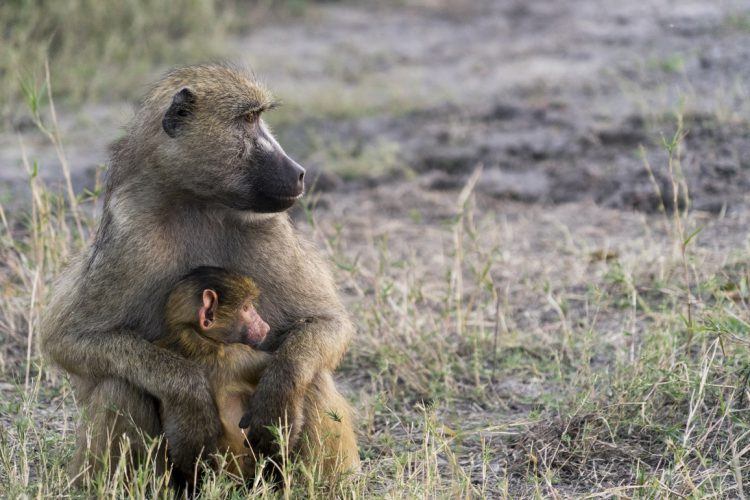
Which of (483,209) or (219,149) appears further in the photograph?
(483,209)

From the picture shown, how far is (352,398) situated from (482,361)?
0.57 meters

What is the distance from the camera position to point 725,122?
22.0 feet

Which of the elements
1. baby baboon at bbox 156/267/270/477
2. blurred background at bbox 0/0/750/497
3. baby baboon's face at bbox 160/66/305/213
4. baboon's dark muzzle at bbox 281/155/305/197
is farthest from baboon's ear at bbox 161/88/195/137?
blurred background at bbox 0/0/750/497

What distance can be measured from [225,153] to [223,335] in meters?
0.56

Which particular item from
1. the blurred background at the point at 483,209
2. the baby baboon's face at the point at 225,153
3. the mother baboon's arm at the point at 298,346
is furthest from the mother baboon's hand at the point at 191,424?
the baby baboon's face at the point at 225,153

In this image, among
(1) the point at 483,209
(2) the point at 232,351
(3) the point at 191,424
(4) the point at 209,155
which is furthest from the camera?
(1) the point at 483,209

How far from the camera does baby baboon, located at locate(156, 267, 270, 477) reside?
3.26 metres

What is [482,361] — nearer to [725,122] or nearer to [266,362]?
[266,362]

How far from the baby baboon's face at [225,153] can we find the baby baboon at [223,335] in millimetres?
263

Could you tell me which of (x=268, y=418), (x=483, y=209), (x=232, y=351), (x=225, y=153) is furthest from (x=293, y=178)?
(x=483, y=209)

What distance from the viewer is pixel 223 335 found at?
332cm

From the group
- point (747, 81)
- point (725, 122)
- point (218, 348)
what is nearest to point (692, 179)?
point (725, 122)

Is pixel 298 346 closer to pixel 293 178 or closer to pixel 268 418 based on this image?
pixel 268 418

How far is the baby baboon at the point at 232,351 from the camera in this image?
3264 millimetres
